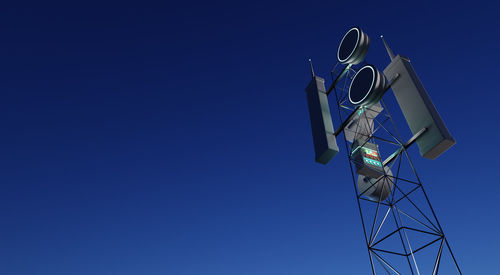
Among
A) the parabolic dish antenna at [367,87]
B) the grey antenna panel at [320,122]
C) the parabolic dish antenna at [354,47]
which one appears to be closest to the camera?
the parabolic dish antenna at [367,87]

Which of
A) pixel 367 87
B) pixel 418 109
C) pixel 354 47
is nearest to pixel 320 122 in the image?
pixel 367 87

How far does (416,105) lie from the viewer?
15078 mm

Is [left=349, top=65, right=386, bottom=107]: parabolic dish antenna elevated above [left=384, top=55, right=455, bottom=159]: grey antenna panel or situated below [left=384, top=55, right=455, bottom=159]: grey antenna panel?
above

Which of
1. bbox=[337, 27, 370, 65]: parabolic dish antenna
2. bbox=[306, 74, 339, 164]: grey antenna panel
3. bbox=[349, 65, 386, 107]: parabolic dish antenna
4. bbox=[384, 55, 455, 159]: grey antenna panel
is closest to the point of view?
bbox=[384, 55, 455, 159]: grey antenna panel

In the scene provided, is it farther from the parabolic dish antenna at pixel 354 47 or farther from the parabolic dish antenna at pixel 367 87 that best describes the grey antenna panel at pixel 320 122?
the parabolic dish antenna at pixel 354 47

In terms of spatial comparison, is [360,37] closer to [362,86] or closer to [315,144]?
[362,86]

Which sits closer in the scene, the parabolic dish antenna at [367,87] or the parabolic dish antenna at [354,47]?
the parabolic dish antenna at [367,87]

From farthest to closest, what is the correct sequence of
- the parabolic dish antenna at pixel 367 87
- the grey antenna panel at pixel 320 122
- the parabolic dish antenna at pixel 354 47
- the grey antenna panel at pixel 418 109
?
the parabolic dish antenna at pixel 354 47 < the grey antenna panel at pixel 320 122 < the parabolic dish antenna at pixel 367 87 < the grey antenna panel at pixel 418 109

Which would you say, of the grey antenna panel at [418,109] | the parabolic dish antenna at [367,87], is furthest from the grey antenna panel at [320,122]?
the grey antenna panel at [418,109]

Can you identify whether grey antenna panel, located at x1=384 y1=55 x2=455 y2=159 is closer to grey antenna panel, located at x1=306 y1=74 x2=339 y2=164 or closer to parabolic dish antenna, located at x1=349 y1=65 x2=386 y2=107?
parabolic dish antenna, located at x1=349 y1=65 x2=386 y2=107

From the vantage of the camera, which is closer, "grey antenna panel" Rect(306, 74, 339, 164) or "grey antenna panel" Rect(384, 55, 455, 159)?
"grey antenna panel" Rect(384, 55, 455, 159)

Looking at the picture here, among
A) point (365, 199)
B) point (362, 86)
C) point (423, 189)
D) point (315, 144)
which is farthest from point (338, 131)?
point (423, 189)

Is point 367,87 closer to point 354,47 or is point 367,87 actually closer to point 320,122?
point 320,122

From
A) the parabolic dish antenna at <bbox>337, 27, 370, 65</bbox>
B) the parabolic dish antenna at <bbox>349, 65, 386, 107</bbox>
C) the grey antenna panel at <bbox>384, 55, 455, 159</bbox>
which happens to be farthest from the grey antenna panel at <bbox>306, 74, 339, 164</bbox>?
the grey antenna panel at <bbox>384, 55, 455, 159</bbox>
